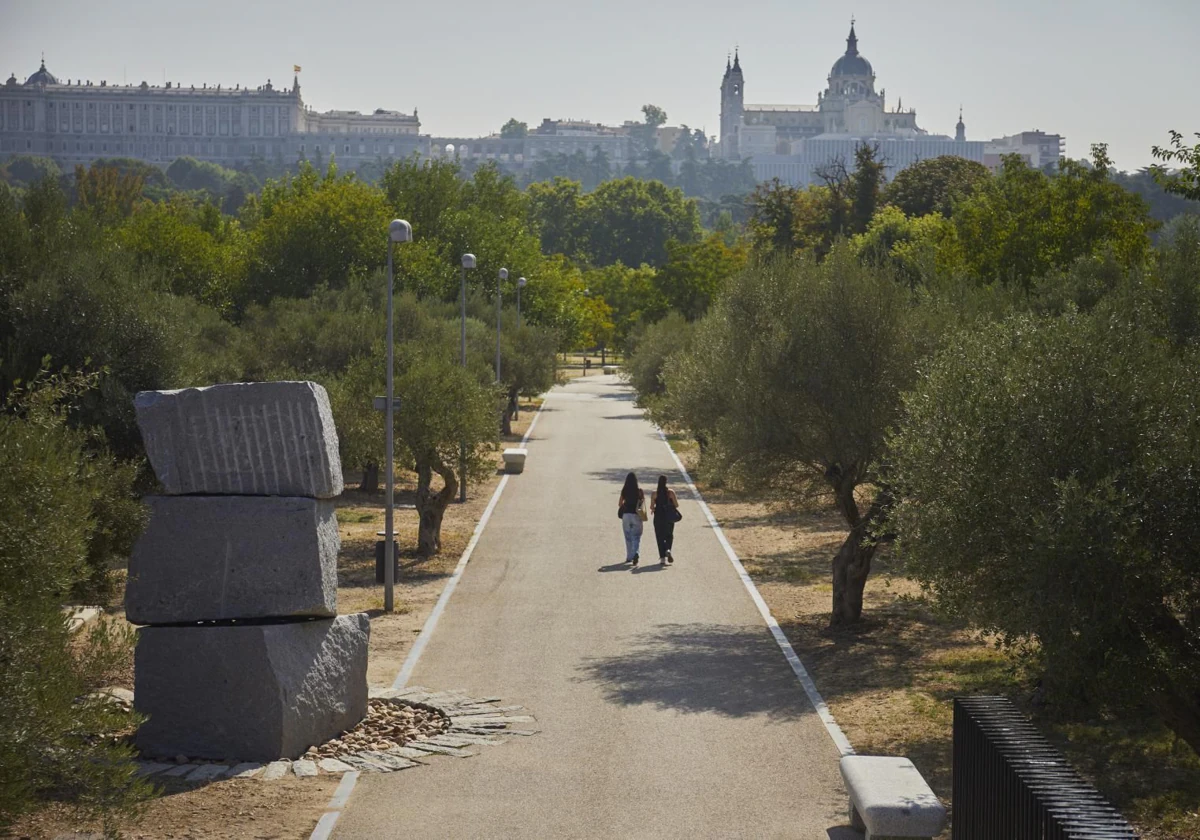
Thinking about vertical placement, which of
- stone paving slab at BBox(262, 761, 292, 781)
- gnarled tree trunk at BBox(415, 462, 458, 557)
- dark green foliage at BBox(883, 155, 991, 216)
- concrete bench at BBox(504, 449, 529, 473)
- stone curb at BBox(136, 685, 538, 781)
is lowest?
concrete bench at BBox(504, 449, 529, 473)

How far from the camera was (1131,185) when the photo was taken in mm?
130875

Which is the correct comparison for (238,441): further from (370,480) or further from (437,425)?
(370,480)

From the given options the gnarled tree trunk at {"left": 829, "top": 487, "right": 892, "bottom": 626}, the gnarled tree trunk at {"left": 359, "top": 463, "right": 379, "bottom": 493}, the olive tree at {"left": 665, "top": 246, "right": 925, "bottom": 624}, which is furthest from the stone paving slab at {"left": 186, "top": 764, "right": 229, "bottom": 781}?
the gnarled tree trunk at {"left": 359, "top": 463, "right": 379, "bottom": 493}

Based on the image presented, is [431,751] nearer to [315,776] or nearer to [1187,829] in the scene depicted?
[315,776]

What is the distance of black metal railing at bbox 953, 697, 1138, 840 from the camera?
8109mm

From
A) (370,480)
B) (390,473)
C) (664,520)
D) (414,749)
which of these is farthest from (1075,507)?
Answer: (370,480)

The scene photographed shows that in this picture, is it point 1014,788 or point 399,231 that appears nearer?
point 1014,788

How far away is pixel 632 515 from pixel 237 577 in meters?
12.3

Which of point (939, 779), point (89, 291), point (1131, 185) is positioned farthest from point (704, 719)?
point (1131, 185)

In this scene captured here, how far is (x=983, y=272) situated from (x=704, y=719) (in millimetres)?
23516

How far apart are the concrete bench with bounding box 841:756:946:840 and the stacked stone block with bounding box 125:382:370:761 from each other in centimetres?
495

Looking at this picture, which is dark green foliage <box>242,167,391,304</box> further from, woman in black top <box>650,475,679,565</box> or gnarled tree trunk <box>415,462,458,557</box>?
woman in black top <box>650,475,679,565</box>

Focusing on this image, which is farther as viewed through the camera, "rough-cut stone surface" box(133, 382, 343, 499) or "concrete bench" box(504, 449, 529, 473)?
"concrete bench" box(504, 449, 529, 473)

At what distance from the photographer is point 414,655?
17391 mm
